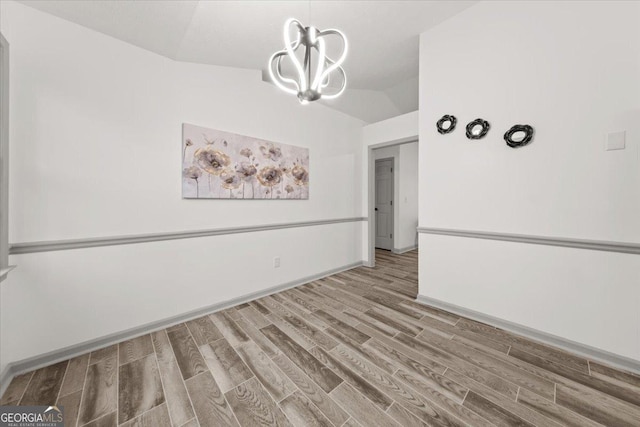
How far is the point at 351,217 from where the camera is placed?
394cm

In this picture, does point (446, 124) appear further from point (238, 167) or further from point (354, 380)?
point (354, 380)

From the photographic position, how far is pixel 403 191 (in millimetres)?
5340

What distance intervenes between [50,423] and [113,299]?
84cm

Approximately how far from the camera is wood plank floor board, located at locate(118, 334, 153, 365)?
5.72ft

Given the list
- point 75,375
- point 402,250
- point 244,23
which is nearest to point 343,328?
point 75,375

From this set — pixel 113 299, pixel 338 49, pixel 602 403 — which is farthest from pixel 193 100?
pixel 602 403

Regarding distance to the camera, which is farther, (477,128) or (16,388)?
(477,128)

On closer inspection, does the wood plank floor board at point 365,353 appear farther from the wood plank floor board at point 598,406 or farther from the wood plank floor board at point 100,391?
the wood plank floor board at point 100,391

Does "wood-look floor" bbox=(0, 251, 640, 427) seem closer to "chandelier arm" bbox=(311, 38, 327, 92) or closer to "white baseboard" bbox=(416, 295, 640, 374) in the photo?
"white baseboard" bbox=(416, 295, 640, 374)

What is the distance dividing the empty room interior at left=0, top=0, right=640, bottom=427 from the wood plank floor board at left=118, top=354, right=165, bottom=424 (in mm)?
13

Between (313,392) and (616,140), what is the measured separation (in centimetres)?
263

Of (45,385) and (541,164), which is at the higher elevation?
(541,164)

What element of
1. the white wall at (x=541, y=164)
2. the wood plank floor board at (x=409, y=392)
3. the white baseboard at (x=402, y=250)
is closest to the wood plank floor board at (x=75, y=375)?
the wood plank floor board at (x=409, y=392)

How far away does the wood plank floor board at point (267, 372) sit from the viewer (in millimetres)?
1430
